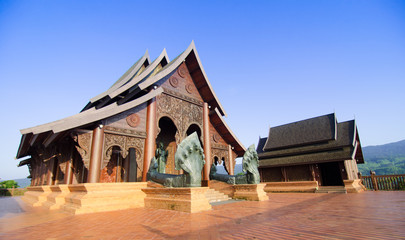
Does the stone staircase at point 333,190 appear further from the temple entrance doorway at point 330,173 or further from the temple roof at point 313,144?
the temple entrance doorway at point 330,173

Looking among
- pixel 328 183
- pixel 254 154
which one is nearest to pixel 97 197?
pixel 254 154

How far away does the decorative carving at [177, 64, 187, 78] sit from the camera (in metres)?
10.6

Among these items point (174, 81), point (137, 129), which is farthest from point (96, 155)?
point (174, 81)

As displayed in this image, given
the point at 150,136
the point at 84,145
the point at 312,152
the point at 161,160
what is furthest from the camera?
the point at 312,152

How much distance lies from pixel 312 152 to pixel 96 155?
16994mm

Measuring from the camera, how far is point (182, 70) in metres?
10.8

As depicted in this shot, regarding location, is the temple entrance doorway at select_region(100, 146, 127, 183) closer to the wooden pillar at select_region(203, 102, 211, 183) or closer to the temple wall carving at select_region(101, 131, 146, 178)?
the temple wall carving at select_region(101, 131, 146, 178)

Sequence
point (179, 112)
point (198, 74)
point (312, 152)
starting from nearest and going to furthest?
point (179, 112) < point (198, 74) < point (312, 152)

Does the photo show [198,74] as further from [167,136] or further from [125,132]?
[125,132]

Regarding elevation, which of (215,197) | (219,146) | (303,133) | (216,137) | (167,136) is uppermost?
(303,133)

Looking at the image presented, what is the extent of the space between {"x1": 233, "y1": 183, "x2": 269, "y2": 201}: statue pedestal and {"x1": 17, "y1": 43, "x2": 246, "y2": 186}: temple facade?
2424mm

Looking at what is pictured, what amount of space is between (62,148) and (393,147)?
852ft

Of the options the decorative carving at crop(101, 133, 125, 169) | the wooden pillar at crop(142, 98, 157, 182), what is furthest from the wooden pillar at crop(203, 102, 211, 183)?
the decorative carving at crop(101, 133, 125, 169)

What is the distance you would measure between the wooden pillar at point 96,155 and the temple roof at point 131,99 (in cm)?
43
